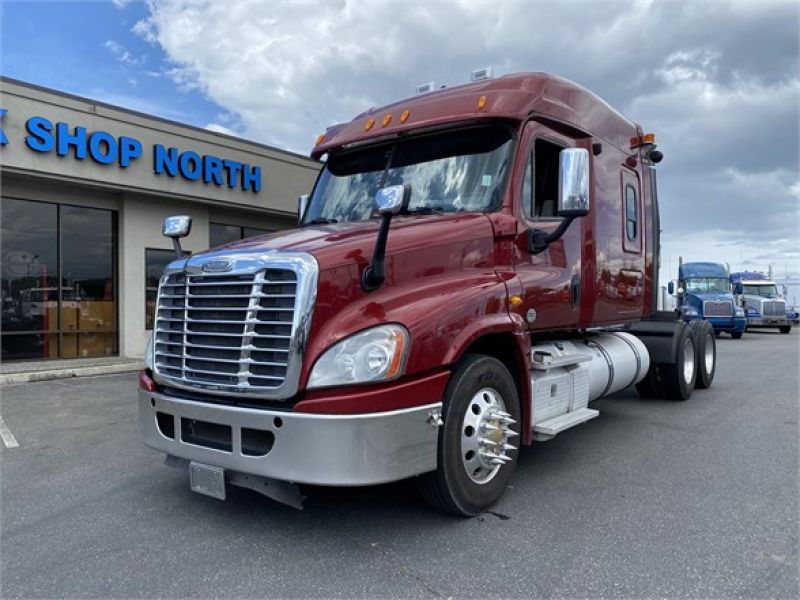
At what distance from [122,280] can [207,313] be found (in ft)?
32.9

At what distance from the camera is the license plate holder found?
3442 millimetres

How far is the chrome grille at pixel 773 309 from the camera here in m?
26.2

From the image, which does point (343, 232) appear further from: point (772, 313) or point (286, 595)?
point (772, 313)

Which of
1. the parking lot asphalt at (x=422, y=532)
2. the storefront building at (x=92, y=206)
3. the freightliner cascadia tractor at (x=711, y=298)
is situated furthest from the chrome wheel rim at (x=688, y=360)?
the freightliner cascadia tractor at (x=711, y=298)

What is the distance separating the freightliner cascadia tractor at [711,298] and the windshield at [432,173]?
18.0 meters

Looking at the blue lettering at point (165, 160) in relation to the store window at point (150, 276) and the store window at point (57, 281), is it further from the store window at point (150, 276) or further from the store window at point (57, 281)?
the store window at point (150, 276)

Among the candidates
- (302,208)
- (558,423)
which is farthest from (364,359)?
(302,208)

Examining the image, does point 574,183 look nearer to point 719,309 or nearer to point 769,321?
point 719,309

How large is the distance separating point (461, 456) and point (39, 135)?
1021cm

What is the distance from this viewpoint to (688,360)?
27.8 ft

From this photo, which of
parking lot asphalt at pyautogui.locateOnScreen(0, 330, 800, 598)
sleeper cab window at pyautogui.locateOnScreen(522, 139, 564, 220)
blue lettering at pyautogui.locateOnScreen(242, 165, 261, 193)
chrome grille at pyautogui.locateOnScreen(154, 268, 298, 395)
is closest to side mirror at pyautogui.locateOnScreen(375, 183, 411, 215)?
chrome grille at pyautogui.locateOnScreen(154, 268, 298, 395)

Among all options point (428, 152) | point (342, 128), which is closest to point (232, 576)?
point (428, 152)

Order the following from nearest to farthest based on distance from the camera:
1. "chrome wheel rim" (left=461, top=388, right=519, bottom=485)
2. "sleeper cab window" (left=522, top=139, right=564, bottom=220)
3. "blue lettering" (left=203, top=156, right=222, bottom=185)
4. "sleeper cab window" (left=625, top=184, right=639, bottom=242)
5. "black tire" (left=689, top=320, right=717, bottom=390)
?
1. "chrome wheel rim" (left=461, top=388, right=519, bottom=485)
2. "sleeper cab window" (left=522, top=139, right=564, bottom=220)
3. "sleeper cab window" (left=625, top=184, right=639, bottom=242)
4. "black tire" (left=689, top=320, right=717, bottom=390)
5. "blue lettering" (left=203, top=156, right=222, bottom=185)

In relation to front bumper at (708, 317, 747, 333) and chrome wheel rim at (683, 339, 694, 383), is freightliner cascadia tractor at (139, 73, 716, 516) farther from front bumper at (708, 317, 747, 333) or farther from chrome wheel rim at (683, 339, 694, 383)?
front bumper at (708, 317, 747, 333)
